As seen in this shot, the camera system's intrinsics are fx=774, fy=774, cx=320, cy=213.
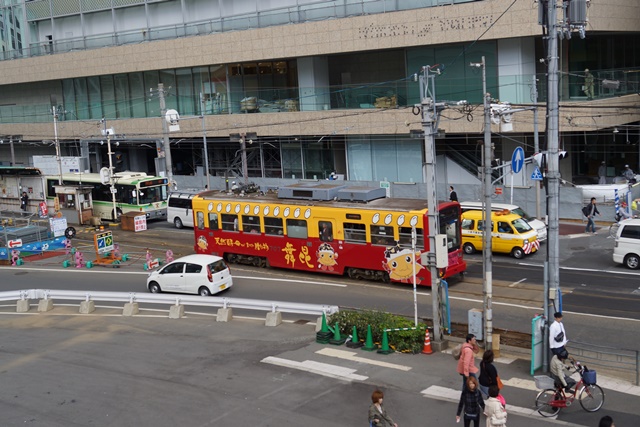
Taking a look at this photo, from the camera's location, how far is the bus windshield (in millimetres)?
46094

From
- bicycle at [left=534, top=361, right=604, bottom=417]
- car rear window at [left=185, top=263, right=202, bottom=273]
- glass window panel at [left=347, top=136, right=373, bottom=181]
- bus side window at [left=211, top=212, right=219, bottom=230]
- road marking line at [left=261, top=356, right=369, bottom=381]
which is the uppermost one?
glass window panel at [left=347, top=136, right=373, bottom=181]

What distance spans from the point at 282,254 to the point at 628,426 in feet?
59.2

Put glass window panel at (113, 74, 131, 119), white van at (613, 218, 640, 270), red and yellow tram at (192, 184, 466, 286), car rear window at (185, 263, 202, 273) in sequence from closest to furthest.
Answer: red and yellow tram at (192, 184, 466, 286), car rear window at (185, 263, 202, 273), white van at (613, 218, 640, 270), glass window panel at (113, 74, 131, 119)

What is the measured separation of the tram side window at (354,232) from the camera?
91.3 ft

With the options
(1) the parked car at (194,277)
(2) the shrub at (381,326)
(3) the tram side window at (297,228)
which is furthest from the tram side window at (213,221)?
(2) the shrub at (381,326)

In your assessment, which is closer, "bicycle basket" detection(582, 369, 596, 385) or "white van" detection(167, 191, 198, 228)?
"bicycle basket" detection(582, 369, 596, 385)

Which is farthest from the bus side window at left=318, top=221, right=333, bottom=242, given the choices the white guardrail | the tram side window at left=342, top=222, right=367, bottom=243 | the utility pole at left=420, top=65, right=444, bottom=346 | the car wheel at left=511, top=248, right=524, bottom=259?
the utility pole at left=420, top=65, right=444, bottom=346

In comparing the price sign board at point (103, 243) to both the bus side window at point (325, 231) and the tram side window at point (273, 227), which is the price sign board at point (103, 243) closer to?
the tram side window at point (273, 227)

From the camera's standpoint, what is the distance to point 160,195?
47.1 m

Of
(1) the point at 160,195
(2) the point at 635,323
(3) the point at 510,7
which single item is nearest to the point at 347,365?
(2) the point at 635,323

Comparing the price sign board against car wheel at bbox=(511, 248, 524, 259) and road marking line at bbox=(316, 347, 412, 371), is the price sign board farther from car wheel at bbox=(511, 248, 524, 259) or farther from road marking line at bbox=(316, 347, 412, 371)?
car wheel at bbox=(511, 248, 524, 259)

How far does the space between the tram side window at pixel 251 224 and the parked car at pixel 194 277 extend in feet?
10.9

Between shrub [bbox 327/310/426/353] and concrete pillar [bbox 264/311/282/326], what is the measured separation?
7.94 ft

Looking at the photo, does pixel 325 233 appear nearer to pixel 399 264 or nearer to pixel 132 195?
pixel 399 264
